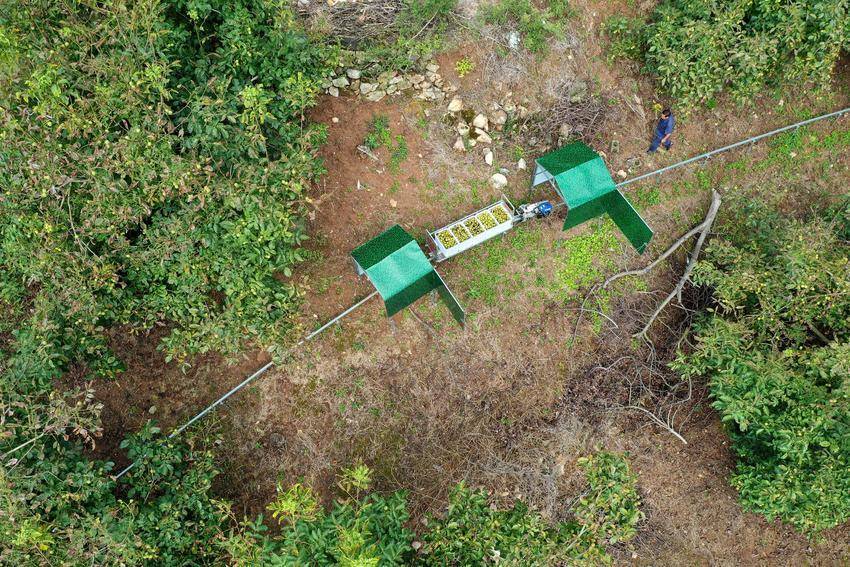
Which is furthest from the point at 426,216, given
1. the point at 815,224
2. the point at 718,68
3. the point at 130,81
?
the point at 815,224

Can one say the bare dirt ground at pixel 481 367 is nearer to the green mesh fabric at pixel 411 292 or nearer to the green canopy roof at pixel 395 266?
the green mesh fabric at pixel 411 292

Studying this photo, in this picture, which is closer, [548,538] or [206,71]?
[548,538]

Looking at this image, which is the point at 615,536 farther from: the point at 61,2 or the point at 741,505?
the point at 61,2

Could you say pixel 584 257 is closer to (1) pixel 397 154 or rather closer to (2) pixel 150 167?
(1) pixel 397 154

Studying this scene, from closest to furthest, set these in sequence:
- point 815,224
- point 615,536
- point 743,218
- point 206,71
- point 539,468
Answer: point 615,536 < point 206,71 < point 815,224 < point 539,468 < point 743,218

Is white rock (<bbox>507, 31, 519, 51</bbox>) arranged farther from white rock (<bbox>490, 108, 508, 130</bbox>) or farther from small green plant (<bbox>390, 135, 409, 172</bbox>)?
small green plant (<bbox>390, 135, 409, 172</bbox>)

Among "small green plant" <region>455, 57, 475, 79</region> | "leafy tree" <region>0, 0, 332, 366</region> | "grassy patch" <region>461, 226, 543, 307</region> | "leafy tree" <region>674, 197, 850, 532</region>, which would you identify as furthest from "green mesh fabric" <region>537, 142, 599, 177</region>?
"leafy tree" <region>0, 0, 332, 366</region>

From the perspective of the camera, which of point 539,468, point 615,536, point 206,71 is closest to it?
point 615,536
